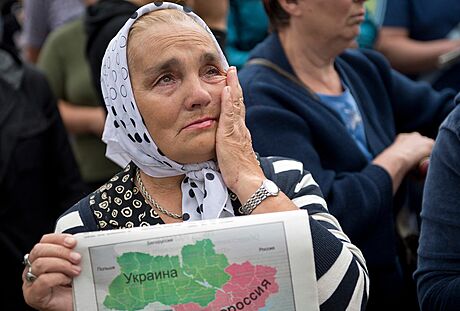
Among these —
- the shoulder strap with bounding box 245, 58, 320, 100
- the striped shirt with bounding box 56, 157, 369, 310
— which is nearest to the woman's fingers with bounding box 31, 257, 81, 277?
the striped shirt with bounding box 56, 157, 369, 310

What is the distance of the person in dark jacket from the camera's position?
378 centimetres

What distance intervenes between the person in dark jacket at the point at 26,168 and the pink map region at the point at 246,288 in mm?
1960

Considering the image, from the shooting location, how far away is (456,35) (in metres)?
4.85

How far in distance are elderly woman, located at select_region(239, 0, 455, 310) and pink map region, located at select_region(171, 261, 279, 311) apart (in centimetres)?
101

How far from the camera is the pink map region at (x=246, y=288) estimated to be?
6.56ft

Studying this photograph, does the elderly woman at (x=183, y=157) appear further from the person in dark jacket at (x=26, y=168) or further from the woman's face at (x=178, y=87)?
the person in dark jacket at (x=26, y=168)

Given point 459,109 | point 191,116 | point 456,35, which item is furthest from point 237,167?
point 456,35

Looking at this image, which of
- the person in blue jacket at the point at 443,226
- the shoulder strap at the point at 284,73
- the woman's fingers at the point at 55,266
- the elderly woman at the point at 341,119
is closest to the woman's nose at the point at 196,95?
the woman's fingers at the point at 55,266

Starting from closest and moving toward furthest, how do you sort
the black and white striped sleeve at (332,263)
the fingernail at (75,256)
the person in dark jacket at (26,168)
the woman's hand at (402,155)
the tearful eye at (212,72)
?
the fingernail at (75,256)
the black and white striped sleeve at (332,263)
the tearful eye at (212,72)
the woman's hand at (402,155)
the person in dark jacket at (26,168)

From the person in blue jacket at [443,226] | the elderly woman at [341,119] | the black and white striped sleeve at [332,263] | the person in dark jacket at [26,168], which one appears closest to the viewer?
the black and white striped sleeve at [332,263]

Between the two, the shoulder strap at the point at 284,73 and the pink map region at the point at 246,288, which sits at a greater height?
the pink map region at the point at 246,288

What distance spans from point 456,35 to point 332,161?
78.9 inches

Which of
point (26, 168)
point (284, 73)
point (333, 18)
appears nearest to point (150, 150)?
point (284, 73)

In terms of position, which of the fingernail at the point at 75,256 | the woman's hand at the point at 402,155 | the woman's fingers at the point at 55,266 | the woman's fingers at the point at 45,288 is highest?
the fingernail at the point at 75,256
